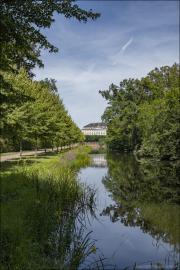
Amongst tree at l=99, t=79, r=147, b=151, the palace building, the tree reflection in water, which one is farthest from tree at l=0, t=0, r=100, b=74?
the palace building

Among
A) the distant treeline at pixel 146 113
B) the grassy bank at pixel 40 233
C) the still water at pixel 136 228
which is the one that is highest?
the distant treeline at pixel 146 113

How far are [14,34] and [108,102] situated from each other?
32316 mm

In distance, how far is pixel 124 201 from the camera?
7.94 m

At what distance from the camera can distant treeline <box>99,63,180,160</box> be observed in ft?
62.2

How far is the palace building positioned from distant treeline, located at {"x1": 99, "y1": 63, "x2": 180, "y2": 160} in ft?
311

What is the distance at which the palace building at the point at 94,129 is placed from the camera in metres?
140

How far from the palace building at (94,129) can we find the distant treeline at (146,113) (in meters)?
94.8

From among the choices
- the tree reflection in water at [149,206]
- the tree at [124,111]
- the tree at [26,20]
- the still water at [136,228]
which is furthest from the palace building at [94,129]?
the tree at [26,20]

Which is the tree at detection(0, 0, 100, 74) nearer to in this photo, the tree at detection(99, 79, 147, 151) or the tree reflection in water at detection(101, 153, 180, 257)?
the tree reflection in water at detection(101, 153, 180, 257)

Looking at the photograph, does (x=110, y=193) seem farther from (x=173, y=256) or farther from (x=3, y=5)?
(x=3, y=5)

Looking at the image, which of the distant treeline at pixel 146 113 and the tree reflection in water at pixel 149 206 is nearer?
the tree reflection in water at pixel 149 206

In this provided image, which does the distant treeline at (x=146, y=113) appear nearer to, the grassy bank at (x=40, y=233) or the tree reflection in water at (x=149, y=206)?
the tree reflection in water at (x=149, y=206)

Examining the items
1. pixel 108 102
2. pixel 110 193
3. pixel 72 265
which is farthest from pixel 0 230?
pixel 108 102

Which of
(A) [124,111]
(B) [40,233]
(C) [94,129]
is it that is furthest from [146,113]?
(C) [94,129]
